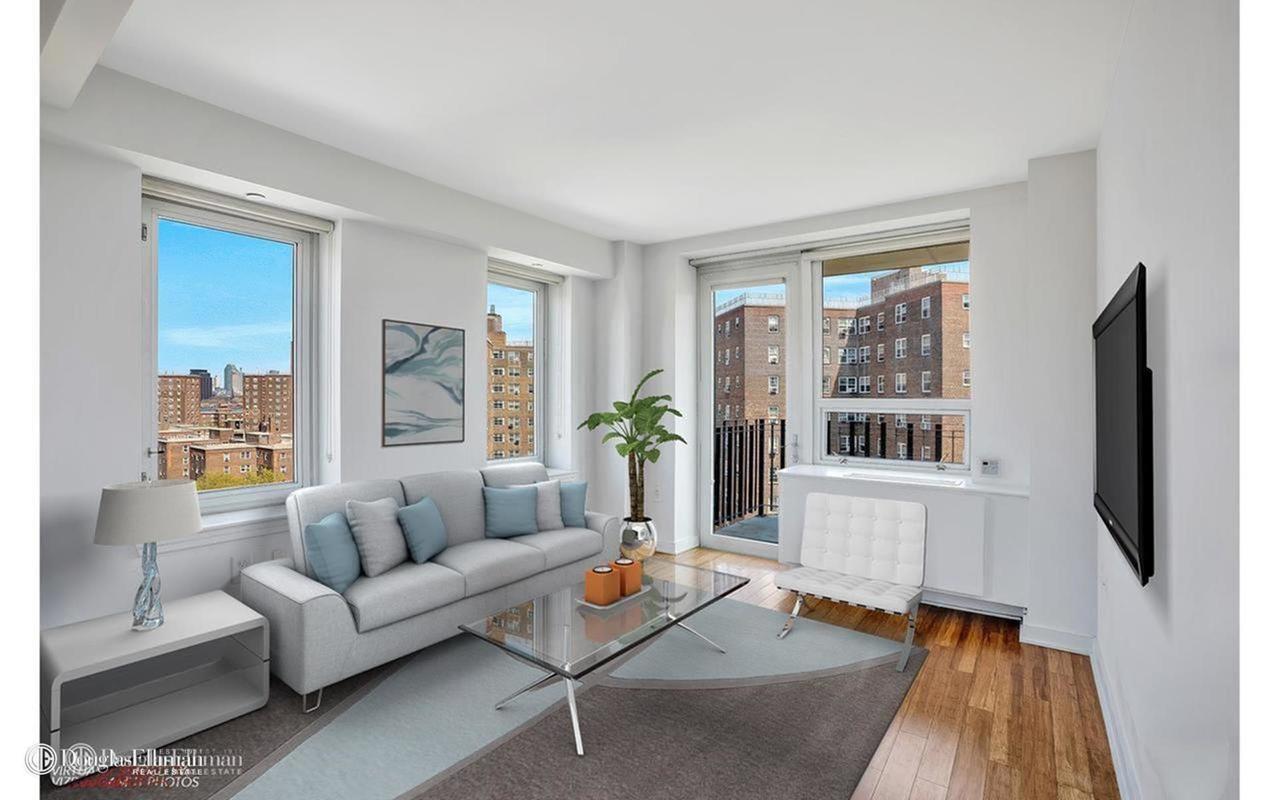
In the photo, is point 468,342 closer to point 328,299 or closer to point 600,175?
point 328,299

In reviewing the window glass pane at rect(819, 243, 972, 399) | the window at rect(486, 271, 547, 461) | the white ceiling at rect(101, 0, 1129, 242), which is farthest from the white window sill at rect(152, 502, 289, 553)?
the window glass pane at rect(819, 243, 972, 399)

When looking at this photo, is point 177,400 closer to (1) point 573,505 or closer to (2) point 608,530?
(1) point 573,505

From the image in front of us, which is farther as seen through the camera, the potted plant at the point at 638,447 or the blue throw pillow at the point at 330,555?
the potted plant at the point at 638,447

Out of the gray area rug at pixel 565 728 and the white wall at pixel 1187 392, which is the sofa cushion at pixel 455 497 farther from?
the white wall at pixel 1187 392

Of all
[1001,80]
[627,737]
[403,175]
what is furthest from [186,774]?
[1001,80]

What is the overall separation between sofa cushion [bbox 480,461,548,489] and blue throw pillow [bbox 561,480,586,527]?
249 mm

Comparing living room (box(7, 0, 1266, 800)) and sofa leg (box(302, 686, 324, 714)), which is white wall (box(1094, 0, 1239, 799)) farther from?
sofa leg (box(302, 686, 324, 714))

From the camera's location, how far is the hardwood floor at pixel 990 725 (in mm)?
2256

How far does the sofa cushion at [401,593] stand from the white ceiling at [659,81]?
2296mm

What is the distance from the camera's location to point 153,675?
2883 mm

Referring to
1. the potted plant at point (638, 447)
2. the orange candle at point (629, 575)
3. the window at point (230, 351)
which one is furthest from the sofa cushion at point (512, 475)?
the orange candle at point (629, 575)

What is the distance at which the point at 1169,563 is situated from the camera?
Result: 158cm

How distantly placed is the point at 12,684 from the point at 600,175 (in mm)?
3869

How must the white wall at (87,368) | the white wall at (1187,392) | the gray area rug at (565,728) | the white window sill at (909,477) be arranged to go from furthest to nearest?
the white window sill at (909,477) < the white wall at (87,368) < the gray area rug at (565,728) < the white wall at (1187,392)
